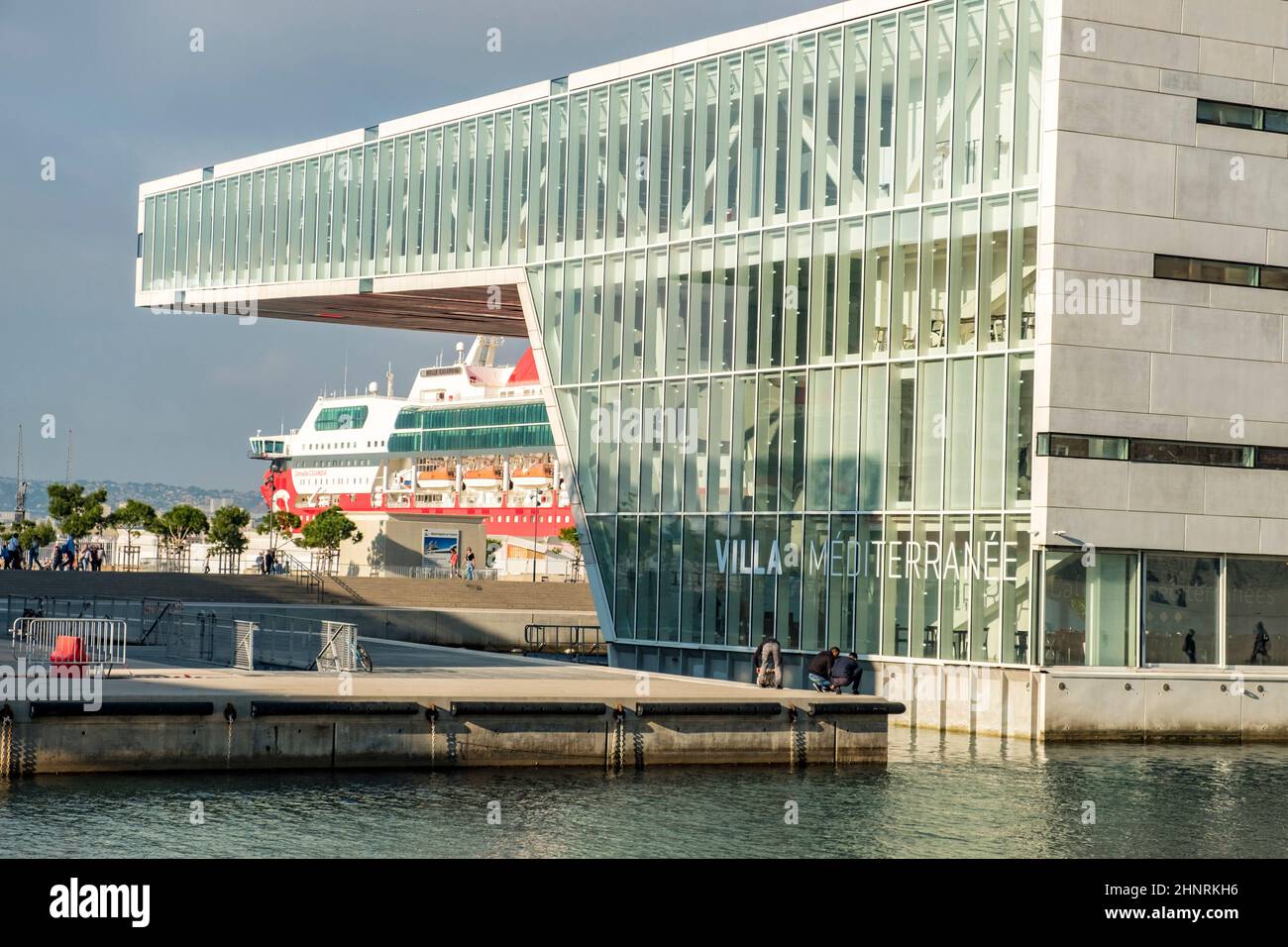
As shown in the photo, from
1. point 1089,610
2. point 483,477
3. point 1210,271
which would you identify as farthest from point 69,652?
point 483,477

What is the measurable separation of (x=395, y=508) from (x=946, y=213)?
404 feet

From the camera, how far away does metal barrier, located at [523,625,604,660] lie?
58.0 m

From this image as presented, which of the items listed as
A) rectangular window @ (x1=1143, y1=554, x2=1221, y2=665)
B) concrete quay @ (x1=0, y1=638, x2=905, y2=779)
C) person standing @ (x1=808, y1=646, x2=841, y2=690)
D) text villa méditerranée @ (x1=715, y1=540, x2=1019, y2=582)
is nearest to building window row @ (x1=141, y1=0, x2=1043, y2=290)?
text villa méditerranée @ (x1=715, y1=540, x2=1019, y2=582)

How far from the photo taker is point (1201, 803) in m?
25.2

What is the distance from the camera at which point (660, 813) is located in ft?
74.8

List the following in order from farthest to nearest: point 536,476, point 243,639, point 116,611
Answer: point 536,476
point 116,611
point 243,639

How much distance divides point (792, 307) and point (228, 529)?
86.9m

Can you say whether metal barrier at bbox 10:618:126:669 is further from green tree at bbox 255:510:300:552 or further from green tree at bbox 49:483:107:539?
green tree at bbox 255:510:300:552

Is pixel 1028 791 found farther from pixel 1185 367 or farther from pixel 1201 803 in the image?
pixel 1185 367

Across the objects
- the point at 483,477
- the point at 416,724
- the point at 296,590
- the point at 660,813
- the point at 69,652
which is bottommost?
the point at 660,813

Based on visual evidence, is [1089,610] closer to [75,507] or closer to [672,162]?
[672,162]

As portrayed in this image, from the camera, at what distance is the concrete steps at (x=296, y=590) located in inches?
2293

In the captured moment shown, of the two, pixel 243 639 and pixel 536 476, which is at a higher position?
pixel 536 476

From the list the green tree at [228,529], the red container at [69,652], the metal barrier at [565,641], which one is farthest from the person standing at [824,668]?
the green tree at [228,529]
